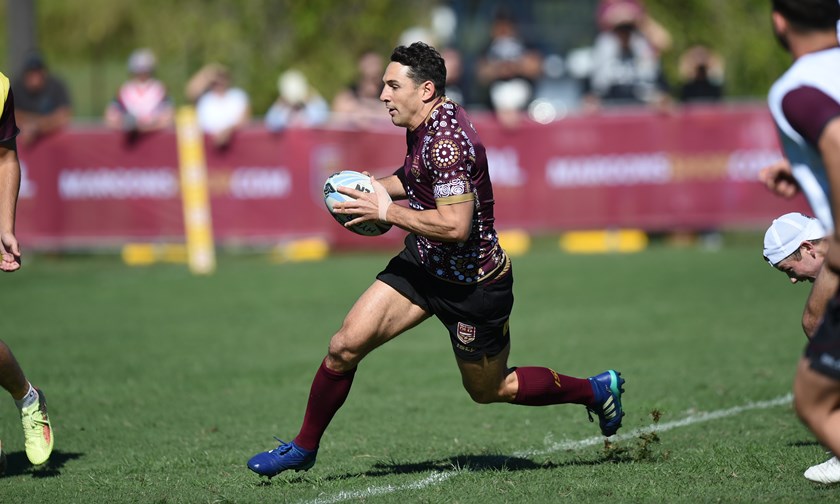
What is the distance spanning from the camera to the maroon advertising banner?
15914 millimetres

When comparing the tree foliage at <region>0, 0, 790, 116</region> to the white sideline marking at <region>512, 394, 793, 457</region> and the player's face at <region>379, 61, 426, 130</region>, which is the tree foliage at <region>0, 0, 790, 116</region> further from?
the player's face at <region>379, 61, 426, 130</region>

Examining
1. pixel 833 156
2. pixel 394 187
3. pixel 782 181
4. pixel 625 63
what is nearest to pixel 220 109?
pixel 625 63

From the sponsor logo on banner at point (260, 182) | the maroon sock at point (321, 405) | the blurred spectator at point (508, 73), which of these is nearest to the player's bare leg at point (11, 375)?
the maroon sock at point (321, 405)

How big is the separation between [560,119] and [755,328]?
20.3 ft

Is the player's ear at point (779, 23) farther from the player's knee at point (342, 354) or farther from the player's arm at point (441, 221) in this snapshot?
the player's knee at point (342, 354)

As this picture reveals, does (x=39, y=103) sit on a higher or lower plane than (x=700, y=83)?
higher

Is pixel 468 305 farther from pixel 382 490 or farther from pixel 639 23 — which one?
pixel 639 23

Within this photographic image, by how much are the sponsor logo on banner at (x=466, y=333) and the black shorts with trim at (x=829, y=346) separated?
194 cm

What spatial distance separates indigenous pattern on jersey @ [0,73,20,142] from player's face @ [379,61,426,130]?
203 cm

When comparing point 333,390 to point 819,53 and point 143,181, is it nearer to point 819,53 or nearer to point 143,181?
point 819,53

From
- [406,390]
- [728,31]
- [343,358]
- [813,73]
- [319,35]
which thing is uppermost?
[813,73]

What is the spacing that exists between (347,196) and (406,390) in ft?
10.2

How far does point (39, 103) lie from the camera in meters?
16.5

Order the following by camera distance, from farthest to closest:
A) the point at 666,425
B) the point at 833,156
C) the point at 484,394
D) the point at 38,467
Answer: the point at 666,425 → the point at 38,467 → the point at 484,394 → the point at 833,156
